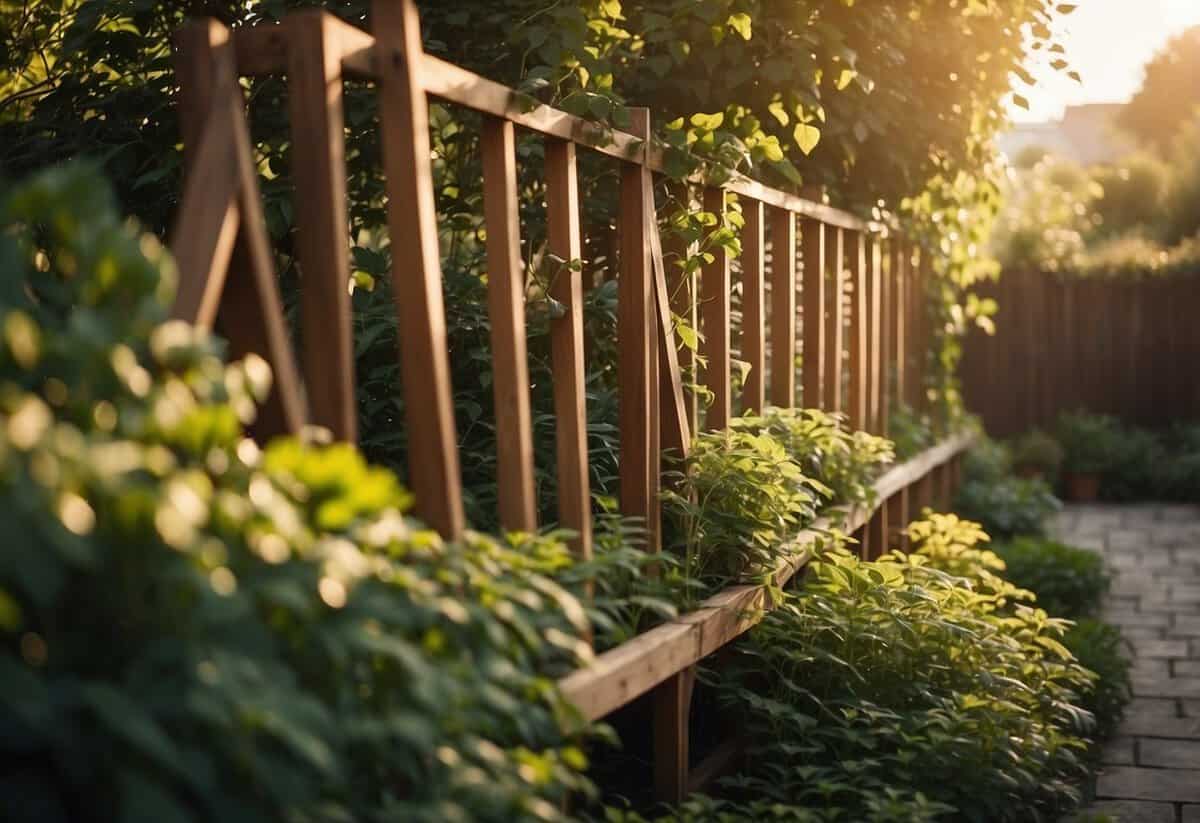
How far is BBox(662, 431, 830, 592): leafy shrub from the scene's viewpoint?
3725 millimetres

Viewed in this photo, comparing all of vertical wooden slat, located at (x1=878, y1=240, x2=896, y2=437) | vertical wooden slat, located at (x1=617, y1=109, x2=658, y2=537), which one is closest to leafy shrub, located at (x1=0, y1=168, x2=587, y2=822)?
vertical wooden slat, located at (x1=617, y1=109, x2=658, y2=537)

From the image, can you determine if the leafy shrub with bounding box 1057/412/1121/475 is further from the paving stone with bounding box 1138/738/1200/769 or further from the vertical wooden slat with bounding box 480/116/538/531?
the vertical wooden slat with bounding box 480/116/538/531

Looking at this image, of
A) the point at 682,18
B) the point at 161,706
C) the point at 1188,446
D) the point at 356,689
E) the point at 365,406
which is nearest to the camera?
the point at 161,706

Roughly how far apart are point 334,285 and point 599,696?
99cm

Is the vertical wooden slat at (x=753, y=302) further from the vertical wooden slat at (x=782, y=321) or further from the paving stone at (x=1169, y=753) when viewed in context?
the paving stone at (x=1169, y=753)

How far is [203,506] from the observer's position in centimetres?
153

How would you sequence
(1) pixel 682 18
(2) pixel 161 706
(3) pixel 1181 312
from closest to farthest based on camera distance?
(2) pixel 161 706 < (1) pixel 682 18 < (3) pixel 1181 312

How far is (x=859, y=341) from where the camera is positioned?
622 cm

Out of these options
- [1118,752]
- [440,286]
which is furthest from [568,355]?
[1118,752]

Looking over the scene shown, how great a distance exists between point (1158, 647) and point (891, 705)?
9.81 feet

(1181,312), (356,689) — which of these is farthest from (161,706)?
(1181,312)

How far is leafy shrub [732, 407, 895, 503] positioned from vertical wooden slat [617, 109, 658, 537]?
0.69 metres

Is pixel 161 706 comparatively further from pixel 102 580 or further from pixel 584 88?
pixel 584 88

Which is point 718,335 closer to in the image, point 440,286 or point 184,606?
point 440,286
